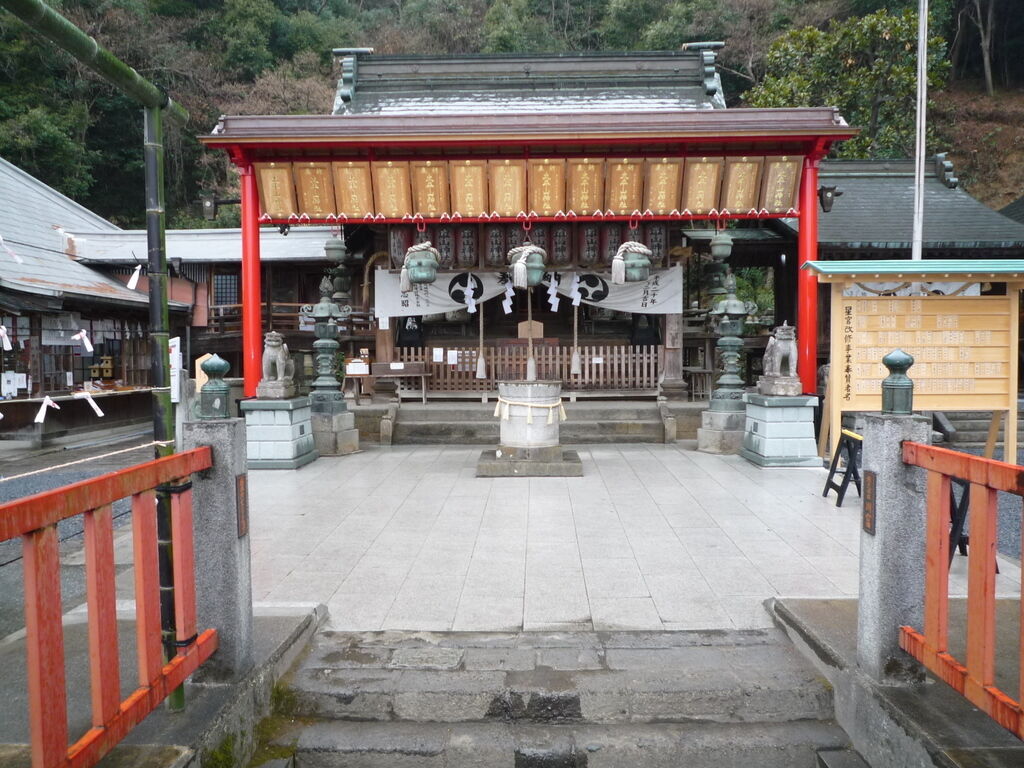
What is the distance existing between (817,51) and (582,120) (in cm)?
1605

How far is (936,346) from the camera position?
8.37 meters

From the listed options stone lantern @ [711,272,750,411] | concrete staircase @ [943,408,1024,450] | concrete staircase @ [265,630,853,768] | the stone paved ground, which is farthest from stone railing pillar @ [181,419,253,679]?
concrete staircase @ [943,408,1024,450]

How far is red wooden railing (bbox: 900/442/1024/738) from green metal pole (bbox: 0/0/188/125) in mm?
3821

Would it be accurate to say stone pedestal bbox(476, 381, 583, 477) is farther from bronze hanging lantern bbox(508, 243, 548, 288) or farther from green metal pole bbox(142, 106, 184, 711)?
green metal pole bbox(142, 106, 184, 711)

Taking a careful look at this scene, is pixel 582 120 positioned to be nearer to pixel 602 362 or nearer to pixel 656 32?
pixel 602 362

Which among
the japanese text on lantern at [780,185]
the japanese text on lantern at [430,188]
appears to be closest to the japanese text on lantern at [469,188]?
the japanese text on lantern at [430,188]

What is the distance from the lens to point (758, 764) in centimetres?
302

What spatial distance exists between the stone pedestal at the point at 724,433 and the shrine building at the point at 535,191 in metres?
1.26

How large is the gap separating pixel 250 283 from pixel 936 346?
10.2m

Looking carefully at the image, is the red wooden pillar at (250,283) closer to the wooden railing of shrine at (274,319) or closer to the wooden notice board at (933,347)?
the wooden railing of shrine at (274,319)

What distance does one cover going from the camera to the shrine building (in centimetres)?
1037

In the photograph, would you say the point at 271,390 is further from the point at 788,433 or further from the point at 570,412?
the point at 788,433

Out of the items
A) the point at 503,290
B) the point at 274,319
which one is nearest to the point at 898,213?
the point at 503,290

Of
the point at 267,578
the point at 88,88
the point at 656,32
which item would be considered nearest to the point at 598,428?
the point at 267,578
